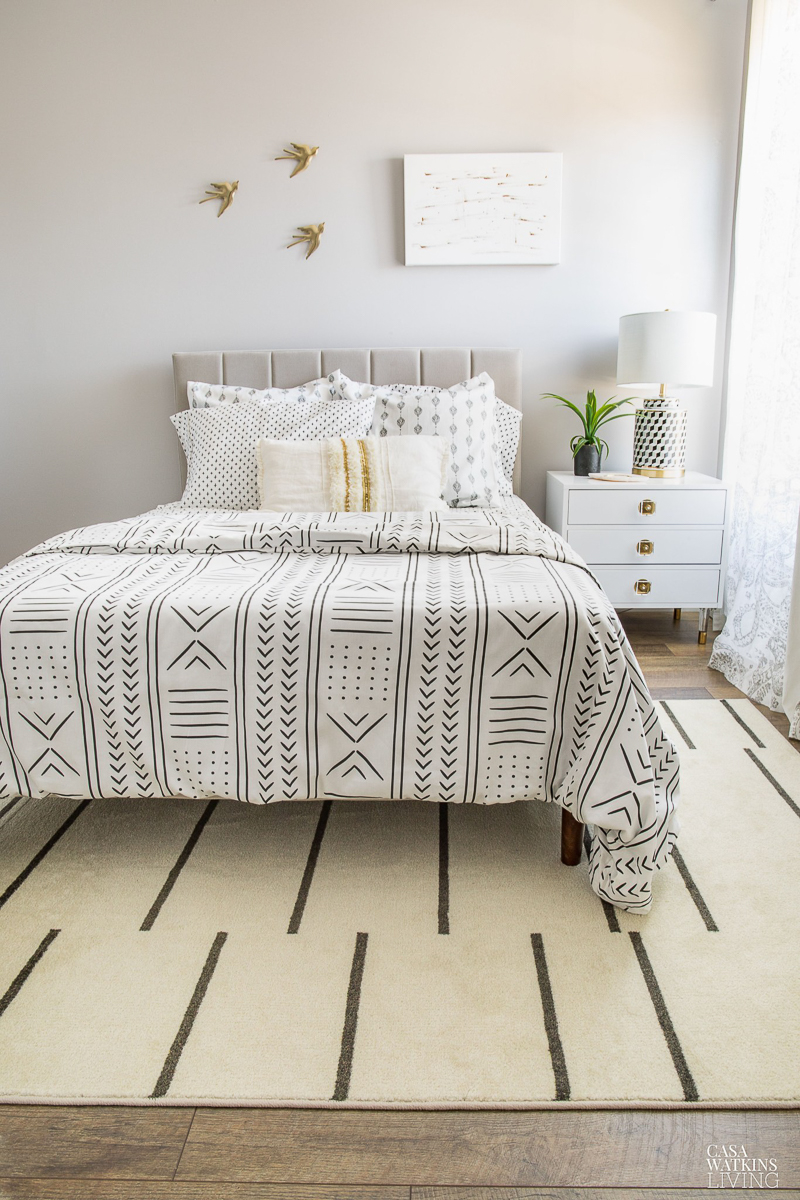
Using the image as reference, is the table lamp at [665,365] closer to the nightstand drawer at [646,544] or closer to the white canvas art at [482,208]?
the nightstand drawer at [646,544]

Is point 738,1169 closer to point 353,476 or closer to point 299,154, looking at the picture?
point 353,476

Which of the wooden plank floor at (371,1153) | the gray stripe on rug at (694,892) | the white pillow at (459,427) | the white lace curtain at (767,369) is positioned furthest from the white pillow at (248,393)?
the wooden plank floor at (371,1153)

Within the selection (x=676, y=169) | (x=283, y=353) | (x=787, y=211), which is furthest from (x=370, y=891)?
(x=676, y=169)

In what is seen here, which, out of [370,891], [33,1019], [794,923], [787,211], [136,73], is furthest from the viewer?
[136,73]

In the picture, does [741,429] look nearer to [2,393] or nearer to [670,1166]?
[670,1166]

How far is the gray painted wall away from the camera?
10.3 ft

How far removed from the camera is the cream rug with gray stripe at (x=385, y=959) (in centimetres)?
118

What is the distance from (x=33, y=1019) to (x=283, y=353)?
8.36 feet

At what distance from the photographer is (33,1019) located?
4.23 ft

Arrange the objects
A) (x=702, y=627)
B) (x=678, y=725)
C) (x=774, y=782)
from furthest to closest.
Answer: (x=702, y=627)
(x=678, y=725)
(x=774, y=782)

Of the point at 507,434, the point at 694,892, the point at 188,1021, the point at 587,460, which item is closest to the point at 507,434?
the point at 507,434

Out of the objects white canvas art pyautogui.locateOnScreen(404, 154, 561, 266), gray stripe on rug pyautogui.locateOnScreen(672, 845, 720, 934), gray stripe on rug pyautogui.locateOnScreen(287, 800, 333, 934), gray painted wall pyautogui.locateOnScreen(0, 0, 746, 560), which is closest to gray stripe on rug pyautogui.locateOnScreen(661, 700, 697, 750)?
gray stripe on rug pyautogui.locateOnScreen(672, 845, 720, 934)

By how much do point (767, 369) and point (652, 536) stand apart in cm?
69

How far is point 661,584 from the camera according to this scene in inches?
120
